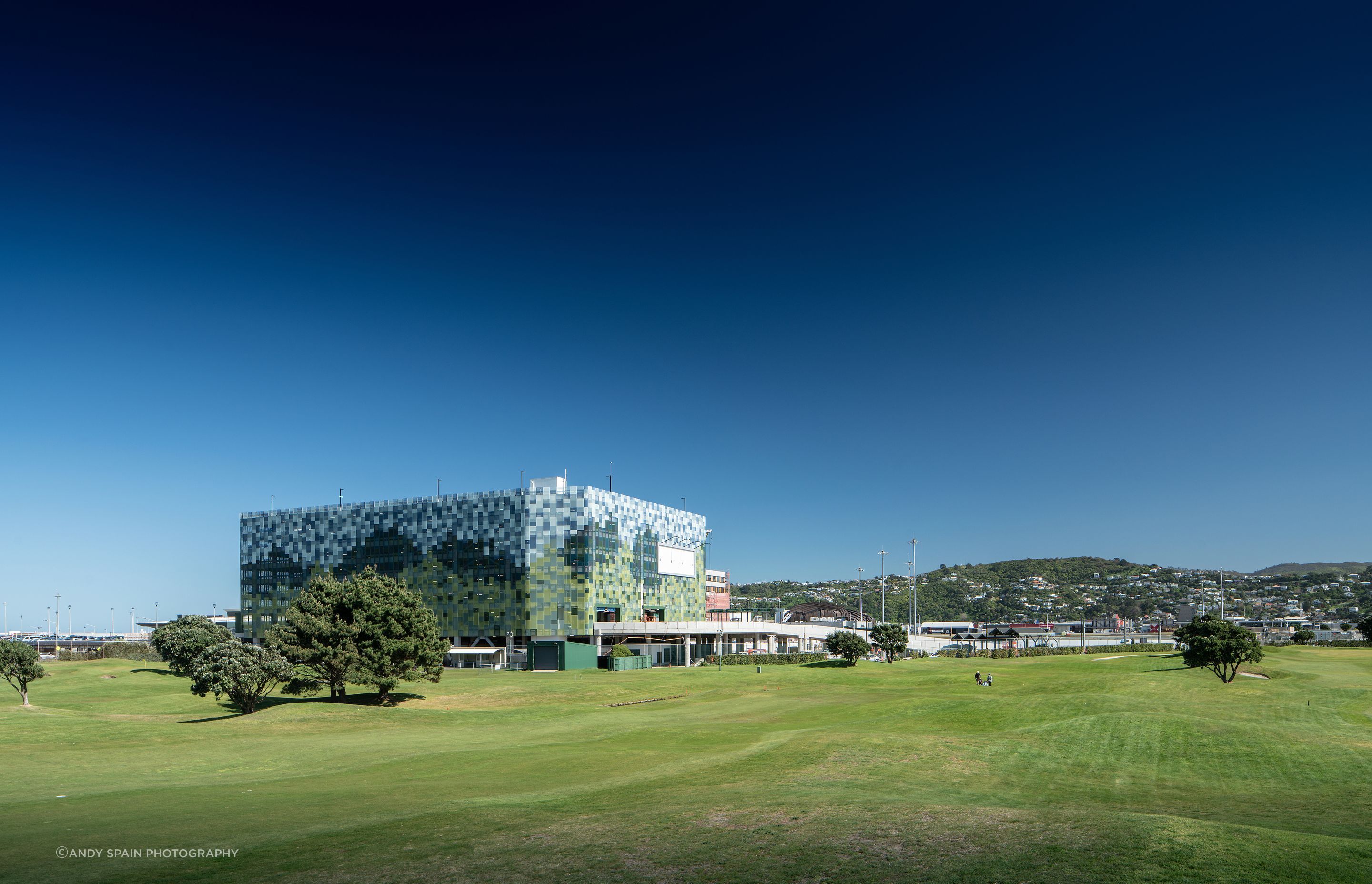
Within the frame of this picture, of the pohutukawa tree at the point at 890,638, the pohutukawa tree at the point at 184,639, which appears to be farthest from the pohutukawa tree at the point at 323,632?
the pohutukawa tree at the point at 890,638

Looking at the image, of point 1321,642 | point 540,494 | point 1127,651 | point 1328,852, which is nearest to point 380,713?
point 1328,852

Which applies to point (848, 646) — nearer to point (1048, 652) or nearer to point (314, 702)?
point (1048, 652)

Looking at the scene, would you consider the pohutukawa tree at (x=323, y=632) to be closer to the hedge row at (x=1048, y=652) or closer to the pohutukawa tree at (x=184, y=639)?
the pohutukawa tree at (x=184, y=639)

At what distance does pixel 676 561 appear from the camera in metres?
188

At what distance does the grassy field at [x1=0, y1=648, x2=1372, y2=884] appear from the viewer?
63.5 feet

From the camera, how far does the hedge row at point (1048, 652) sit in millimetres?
141875

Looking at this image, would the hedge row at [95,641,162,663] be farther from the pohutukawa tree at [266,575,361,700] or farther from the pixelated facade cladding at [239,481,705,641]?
the pohutukawa tree at [266,575,361,700]

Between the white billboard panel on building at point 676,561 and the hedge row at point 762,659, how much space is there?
4216 cm

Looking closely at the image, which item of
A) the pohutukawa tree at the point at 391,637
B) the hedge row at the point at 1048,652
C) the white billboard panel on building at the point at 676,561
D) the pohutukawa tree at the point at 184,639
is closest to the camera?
the pohutukawa tree at the point at 391,637

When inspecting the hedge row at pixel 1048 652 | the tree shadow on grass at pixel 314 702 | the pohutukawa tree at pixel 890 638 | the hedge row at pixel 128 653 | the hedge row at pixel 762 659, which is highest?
the tree shadow on grass at pixel 314 702

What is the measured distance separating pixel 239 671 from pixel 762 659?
87189mm

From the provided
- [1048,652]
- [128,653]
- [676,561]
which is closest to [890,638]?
[1048,652]

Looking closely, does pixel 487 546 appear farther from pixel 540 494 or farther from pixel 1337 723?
pixel 1337 723

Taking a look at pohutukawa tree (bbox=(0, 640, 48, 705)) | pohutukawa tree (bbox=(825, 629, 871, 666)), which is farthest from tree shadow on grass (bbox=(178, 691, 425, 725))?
pohutukawa tree (bbox=(825, 629, 871, 666))
